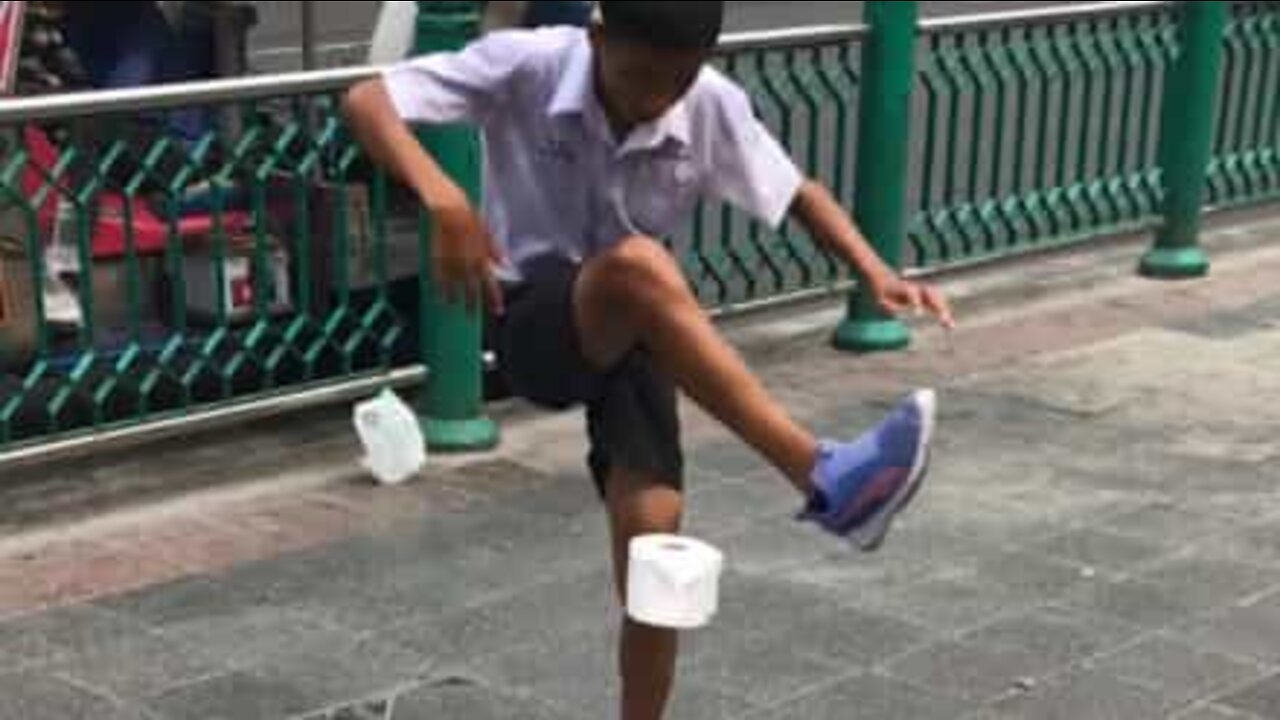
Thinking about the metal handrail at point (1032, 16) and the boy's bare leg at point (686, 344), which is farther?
the metal handrail at point (1032, 16)

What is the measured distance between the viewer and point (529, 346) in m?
3.21

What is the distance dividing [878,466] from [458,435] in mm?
2622

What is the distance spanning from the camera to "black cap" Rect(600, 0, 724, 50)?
9.55 feet

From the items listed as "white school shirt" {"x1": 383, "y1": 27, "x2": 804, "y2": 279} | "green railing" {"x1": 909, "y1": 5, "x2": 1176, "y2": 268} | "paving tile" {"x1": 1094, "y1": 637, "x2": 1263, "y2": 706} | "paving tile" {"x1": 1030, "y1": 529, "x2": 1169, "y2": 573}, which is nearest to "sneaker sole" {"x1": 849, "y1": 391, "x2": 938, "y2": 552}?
"white school shirt" {"x1": 383, "y1": 27, "x2": 804, "y2": 279}

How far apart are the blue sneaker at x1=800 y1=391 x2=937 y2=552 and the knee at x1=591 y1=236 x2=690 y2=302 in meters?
0.33

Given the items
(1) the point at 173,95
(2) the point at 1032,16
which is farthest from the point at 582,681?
(2) the point at 1032,16

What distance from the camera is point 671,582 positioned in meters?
3.00

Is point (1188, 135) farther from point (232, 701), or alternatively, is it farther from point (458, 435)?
point (232, 701)

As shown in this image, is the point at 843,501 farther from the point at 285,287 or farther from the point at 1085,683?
the point at 285,287

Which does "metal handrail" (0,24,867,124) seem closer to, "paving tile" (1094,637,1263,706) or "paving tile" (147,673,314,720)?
"paving tile" (147,673,314,720)

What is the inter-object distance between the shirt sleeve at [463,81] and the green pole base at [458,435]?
7.63 feet

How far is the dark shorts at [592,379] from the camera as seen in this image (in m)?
3.18

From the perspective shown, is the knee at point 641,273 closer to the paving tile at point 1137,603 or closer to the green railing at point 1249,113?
the paving tile at point 1137,603

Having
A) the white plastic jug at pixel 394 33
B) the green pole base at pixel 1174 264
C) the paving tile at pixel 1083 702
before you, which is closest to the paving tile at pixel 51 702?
the paving tile at pixel 1083 702
